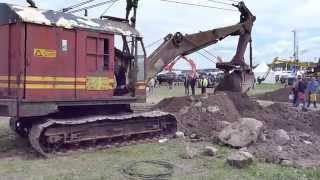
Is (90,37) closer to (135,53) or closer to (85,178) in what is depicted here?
(135,53)

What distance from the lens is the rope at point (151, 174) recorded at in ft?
33.9

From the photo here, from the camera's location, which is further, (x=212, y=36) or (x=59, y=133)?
(x=212, y=36)

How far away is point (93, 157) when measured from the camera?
495 inches

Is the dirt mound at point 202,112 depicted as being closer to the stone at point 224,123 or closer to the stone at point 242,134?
the stone at point 224,123

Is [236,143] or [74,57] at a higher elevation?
[74,57]

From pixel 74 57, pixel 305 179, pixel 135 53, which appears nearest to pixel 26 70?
pixel 74 57

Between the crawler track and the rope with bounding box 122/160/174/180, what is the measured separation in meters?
2.08

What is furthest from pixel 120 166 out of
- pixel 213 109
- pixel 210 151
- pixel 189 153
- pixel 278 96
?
pixel 278 96

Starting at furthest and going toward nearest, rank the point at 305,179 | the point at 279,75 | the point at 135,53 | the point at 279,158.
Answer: the point at 279,75 → the point at 135,53 → the point at 279,158 → the point at 305,179

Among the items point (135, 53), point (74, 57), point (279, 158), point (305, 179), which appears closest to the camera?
point (305, 179)

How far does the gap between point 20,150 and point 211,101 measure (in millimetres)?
7154

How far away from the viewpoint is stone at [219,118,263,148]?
1373cm

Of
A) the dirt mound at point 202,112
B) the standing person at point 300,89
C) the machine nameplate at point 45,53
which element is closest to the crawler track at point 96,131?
the dirt mound at point 202,112

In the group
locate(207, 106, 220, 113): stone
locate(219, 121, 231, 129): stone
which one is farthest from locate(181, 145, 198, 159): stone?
locate(207, 106, 220, 113): stone
